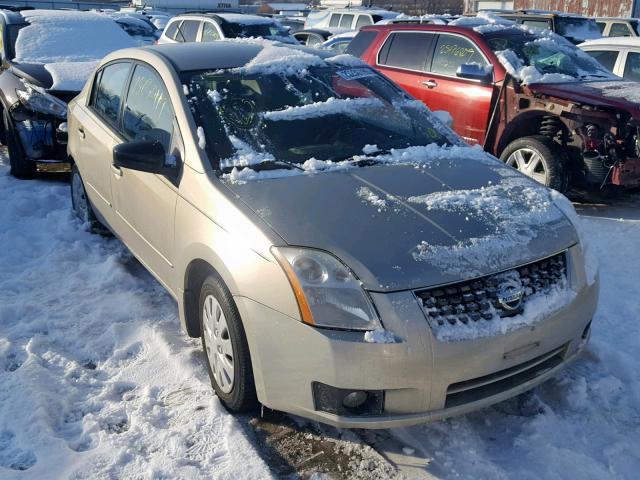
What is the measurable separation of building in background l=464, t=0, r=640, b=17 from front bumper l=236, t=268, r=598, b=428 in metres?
22.2

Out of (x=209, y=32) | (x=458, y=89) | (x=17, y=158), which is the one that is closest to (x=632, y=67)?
(x=458, y=89)

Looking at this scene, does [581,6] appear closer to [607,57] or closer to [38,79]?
[607,57]

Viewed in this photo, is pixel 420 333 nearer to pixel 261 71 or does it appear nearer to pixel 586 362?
pixel 586 362

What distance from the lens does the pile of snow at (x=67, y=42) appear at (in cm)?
708

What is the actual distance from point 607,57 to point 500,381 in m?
8.37

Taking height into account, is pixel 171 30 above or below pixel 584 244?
below

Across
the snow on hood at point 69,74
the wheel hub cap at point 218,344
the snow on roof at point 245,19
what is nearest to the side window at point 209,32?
the snow on roof at point 245,19

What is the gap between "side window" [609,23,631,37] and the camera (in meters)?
14.5

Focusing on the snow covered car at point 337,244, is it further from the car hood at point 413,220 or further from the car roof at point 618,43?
the car roof at point 618,43

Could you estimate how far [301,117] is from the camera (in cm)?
377

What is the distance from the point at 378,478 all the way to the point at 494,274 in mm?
988

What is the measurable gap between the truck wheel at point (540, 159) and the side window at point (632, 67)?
4021mm

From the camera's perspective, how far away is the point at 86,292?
14.3 feet

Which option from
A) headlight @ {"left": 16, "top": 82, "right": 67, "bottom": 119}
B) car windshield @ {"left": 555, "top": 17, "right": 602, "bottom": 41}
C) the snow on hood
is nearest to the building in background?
car windshield @ {"left": 555, "top": 17, "right": 602, "bottom": 41}
